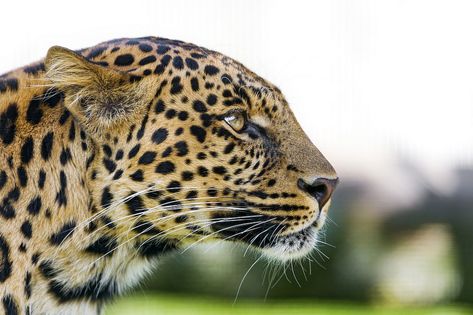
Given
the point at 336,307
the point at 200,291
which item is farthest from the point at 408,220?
the point at 200,291

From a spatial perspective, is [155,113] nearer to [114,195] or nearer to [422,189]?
[114,195]

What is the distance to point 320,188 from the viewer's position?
3348mm

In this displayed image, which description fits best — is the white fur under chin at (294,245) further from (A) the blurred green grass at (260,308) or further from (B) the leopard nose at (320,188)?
(A) the blurred green grass at (260,308)

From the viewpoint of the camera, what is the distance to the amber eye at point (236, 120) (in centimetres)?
327

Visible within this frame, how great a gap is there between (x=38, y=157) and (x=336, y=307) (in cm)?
476

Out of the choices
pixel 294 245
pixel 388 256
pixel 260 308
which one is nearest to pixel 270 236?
pixel 294 245

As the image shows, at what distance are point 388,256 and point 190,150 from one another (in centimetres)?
490

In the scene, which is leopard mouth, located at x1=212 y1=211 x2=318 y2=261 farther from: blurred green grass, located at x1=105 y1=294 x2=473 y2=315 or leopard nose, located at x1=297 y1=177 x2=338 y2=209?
blurred green grass, located at x1=105 y1=294 x2=473 y2=315

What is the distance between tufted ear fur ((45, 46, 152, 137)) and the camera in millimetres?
3121

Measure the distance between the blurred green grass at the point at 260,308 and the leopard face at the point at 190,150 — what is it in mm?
3050

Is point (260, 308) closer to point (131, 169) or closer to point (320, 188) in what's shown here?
point (320, 188)

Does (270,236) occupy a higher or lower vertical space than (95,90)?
lower

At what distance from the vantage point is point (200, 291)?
709 cm

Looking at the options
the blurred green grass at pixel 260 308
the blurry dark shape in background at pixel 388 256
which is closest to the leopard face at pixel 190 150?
the blurred green grass at pixel 260 308
